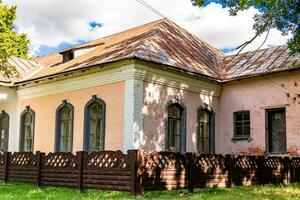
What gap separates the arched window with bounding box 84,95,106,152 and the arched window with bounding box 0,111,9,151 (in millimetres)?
→ 6096

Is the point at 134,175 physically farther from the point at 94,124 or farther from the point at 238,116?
the point at 238,116

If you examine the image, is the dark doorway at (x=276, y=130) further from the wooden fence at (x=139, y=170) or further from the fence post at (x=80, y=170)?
the fence post at (x=80, y=170)

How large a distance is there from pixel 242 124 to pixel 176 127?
313 centimetres

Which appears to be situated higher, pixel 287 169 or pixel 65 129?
pixel 65 129

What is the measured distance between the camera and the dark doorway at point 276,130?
17516 mm

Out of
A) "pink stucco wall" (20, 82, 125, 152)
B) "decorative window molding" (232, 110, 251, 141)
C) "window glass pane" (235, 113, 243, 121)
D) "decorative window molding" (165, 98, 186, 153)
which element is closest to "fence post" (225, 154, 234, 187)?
"decorative window molding" (165, 98, 186, 153)

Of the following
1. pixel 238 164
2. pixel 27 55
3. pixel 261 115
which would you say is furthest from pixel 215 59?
pixel 27 55

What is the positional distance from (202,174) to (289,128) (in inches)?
236

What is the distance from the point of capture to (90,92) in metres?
17.1

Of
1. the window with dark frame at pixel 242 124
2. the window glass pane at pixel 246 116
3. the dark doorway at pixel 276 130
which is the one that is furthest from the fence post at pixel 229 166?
the window glass pane at pixel 246 116

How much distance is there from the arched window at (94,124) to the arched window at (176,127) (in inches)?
98.0

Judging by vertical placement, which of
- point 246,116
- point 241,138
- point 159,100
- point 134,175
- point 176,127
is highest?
point 159,100

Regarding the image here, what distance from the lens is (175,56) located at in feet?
57.1

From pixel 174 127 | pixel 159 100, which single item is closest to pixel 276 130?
pixel 174 127
